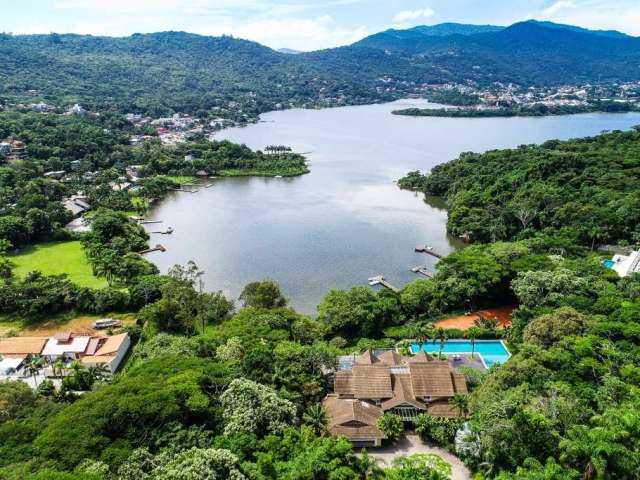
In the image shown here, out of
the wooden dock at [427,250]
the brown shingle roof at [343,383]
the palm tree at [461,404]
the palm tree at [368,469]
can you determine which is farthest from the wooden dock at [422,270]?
the palm tree at [368,469]

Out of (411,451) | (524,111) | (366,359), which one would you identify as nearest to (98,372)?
(366,359)

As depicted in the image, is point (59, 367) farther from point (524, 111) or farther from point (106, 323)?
point (524, 111)

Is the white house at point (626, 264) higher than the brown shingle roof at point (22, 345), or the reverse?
the white house at point (626, 264)

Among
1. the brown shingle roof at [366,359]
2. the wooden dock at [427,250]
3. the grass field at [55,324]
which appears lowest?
the grass field at [55,324]

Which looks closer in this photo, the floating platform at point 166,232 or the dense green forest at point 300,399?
the dense green forest at point 300,399

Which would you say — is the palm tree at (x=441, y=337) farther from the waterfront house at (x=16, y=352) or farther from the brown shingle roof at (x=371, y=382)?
the waterfront house at (x=16, y=352)

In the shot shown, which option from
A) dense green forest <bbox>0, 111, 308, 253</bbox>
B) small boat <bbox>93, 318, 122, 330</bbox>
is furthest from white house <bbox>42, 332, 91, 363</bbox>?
dense green forest <bbox>0, 111, 308, 253</bbox>
